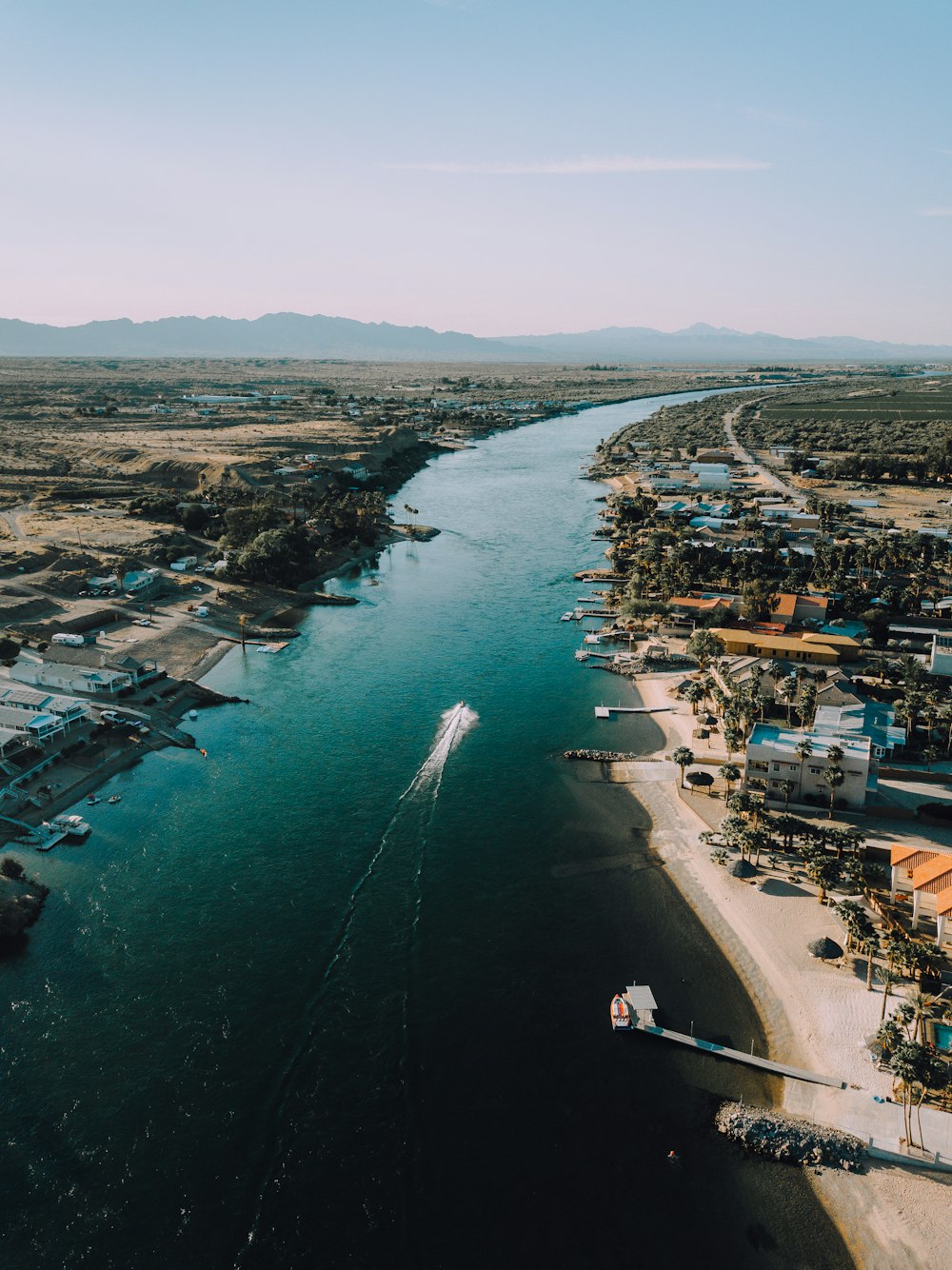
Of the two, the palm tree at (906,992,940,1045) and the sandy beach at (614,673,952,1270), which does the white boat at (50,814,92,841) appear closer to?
the sandy beach at (614,673,952,1270)

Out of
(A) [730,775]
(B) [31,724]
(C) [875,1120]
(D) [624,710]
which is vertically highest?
(B) [31,724]

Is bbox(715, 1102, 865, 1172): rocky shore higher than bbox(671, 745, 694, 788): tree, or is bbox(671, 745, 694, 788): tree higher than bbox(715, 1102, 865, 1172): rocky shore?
bbox(671, 745, 694, 788): tree

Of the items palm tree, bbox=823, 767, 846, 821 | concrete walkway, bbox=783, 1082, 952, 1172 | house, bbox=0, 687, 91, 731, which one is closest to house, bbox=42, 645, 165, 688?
house, bbox=0, 687, 91, 731

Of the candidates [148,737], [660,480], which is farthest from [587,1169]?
[660,480]

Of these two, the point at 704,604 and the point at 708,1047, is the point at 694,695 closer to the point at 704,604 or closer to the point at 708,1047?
the point at 704,604

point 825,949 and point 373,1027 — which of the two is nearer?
point 373,1027

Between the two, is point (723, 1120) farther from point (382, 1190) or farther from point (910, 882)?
point (910, 882)

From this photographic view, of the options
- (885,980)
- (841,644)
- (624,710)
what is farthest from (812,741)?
(841,644)
